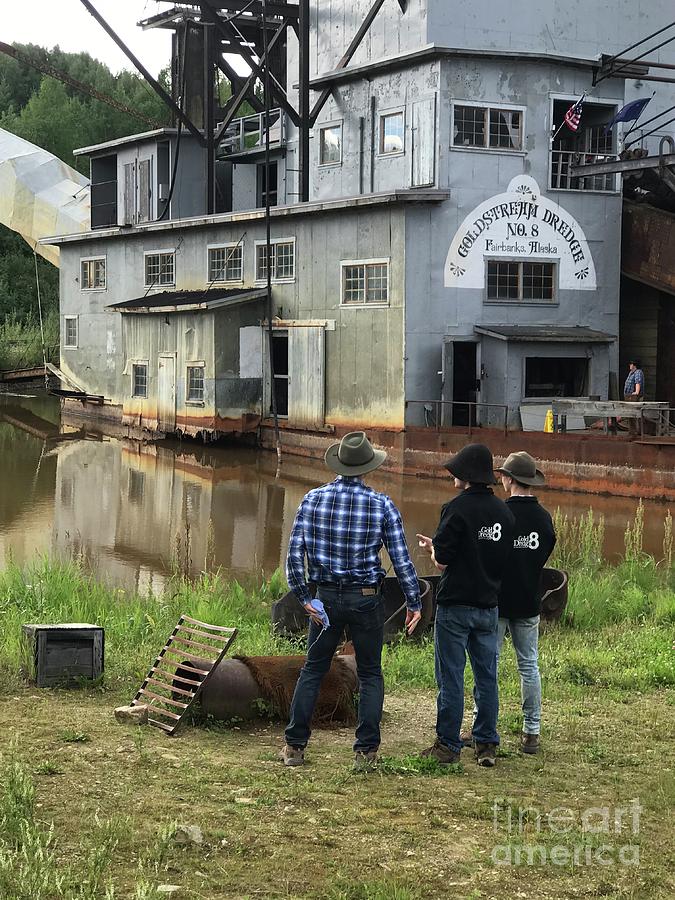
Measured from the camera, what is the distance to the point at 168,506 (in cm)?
2273

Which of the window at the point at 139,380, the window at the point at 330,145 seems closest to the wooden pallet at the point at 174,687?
the window at the point at 330,145

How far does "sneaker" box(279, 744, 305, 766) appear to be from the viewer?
6551mm

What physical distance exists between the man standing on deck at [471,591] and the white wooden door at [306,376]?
21.5 metres

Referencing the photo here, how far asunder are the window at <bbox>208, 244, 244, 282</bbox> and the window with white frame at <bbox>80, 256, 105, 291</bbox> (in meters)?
6.75

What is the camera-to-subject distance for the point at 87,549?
59.8ft

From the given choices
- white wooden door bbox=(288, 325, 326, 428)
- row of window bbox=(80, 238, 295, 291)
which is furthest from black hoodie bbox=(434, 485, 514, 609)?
row of window bbox=(80, 238, 295, 291)

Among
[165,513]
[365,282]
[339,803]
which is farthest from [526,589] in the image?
[365,282]

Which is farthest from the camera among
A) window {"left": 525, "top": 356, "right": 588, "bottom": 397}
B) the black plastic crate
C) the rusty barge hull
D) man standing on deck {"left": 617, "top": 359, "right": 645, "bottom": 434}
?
window {"left": 525, "top": 356, "right": 588, "bottom": 397}

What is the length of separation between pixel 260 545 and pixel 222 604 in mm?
7344

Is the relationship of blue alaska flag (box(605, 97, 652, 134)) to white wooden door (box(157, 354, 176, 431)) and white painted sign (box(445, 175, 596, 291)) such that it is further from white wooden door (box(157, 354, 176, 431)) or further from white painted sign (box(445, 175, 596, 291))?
white wooden door (box(157, 354, 176, 431))

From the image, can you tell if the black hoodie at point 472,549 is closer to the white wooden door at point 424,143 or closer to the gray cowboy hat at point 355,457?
the gray cowboy hat at point 355,457

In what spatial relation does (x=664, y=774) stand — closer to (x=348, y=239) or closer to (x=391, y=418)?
(x=391, y=418)

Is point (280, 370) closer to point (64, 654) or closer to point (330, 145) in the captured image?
point (330, 145)

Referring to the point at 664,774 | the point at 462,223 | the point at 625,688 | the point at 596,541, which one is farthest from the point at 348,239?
the point at 664,774
